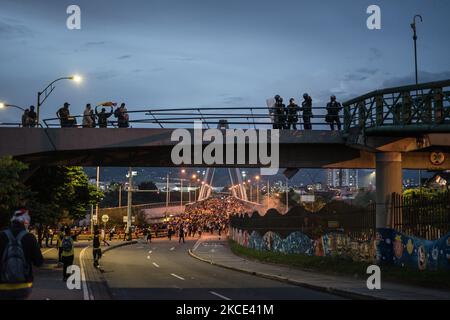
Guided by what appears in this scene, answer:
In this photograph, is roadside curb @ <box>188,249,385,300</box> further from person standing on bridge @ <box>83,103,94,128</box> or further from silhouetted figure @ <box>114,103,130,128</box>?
person standing on bridge @ <box>83,103,94,128</box>

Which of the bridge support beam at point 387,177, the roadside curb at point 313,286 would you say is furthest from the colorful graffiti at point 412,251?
the roadside curb at point 313,286

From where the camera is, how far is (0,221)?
2419 cm

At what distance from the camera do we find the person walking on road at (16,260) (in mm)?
8562

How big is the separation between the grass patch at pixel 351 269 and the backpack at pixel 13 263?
13573 millimetres

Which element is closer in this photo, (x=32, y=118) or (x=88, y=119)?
(x=88, y=119)

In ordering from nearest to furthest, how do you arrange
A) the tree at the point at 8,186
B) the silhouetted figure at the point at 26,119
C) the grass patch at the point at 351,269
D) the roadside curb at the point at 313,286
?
1. the roadside curb at the point at 313,286
2. the grass patch at the point at 351,269
3. the tree at the point at 8,186
4. the silhouetted figure at the point at 26,119

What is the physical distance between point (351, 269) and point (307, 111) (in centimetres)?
875

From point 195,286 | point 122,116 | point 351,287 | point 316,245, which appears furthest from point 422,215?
point 122,116

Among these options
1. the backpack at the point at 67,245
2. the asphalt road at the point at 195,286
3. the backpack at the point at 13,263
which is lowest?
the asphalt road at the point at 195,286

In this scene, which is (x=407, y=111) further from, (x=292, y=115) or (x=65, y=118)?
(x=65, y=118)

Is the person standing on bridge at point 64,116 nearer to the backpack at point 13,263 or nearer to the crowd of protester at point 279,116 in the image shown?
the crowd of protester at point 279,116

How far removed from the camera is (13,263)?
8.55 meters

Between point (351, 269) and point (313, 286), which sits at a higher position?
point (351, 269)
